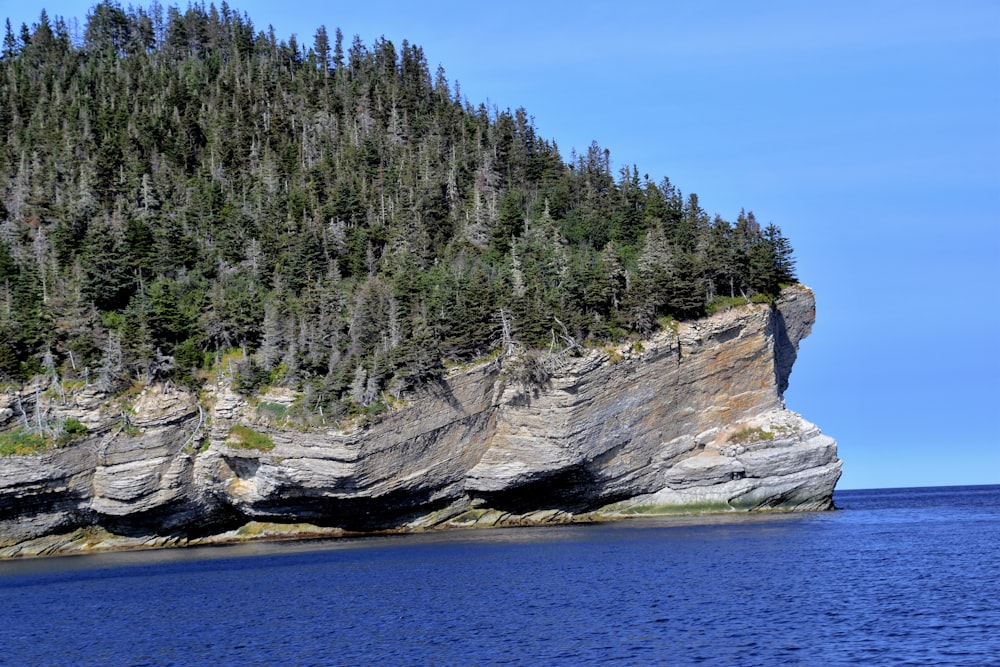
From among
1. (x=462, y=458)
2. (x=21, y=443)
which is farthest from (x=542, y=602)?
(x=21, y=443)

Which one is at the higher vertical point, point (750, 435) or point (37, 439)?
point (37, 439)

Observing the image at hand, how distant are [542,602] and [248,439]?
29.1 metres

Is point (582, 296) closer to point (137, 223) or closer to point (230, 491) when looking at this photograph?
point (230, 491)

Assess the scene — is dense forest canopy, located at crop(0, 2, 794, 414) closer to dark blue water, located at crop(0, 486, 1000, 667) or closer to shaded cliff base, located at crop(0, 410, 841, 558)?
shaded cliff base, located at crop(0, 410, 841, 558)

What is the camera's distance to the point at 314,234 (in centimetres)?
7681

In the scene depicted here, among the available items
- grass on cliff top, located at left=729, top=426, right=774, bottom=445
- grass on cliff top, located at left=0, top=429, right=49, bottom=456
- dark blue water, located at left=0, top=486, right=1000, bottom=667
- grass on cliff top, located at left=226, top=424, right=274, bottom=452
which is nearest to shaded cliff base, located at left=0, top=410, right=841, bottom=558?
grass on cliff top, located at left=729, top=426, right=774, bottom=445

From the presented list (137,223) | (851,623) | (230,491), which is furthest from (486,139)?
(851,623)

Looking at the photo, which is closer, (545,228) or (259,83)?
(545,228)

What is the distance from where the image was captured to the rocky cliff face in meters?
57.1

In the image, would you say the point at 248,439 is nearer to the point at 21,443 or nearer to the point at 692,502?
the point at 21,443

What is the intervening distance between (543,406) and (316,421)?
546 inches

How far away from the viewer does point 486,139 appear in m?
98.6

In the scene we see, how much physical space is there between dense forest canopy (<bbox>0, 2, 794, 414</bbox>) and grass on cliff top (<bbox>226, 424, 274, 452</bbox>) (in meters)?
2.87

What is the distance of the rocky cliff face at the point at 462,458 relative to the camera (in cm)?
5712
